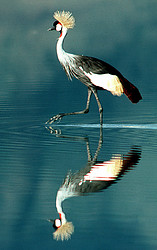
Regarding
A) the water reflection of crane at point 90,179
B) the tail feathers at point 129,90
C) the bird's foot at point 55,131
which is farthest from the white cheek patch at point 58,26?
the water reflection of crane at point 90,179

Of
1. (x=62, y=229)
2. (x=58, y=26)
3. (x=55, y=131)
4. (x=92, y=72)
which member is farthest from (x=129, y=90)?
(x=62, y=229)

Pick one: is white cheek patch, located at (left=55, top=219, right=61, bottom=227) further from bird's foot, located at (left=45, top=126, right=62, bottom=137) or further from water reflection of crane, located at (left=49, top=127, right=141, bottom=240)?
bird's foot, located at (left=45, top=126, right=62, bottom=137)

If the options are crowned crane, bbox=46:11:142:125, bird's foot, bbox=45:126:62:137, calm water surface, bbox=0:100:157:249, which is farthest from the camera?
crowned crane, bbox=46:11:142:125

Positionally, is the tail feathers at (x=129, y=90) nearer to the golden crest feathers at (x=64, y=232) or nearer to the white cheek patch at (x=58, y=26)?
the white cheek patch at (x=58, y=26)

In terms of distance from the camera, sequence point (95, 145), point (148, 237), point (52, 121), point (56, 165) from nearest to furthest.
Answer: point (148, 237) → point (56, 165) → point (95, 145) → point (52, 121)

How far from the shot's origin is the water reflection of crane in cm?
830

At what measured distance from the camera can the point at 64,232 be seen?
811 cm

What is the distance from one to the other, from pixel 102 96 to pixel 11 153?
42.4 feet

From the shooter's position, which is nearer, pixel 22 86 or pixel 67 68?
pixel 67 68

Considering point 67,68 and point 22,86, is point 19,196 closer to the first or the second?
point 67,68

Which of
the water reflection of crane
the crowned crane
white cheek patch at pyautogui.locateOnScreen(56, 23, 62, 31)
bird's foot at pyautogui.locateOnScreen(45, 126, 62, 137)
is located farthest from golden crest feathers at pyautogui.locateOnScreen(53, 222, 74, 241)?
white cheek patch at pyautogui.locateOnScreen(56, 23, 62, 31)

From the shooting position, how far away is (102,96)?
85.5 ft

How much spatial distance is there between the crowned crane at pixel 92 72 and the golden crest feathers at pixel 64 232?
9.62 m

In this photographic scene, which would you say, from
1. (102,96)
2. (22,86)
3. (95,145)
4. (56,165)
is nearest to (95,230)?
(56,165)
